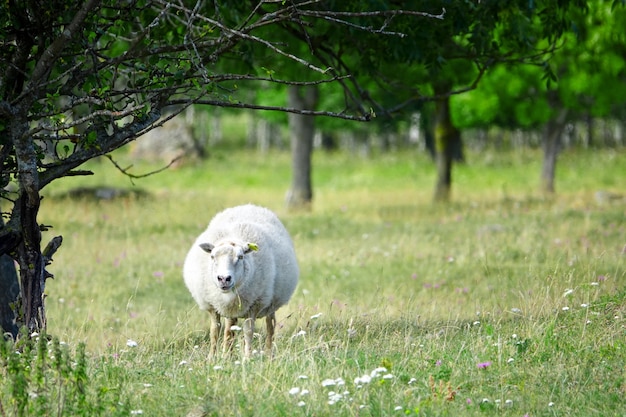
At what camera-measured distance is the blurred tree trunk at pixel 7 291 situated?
365 inches

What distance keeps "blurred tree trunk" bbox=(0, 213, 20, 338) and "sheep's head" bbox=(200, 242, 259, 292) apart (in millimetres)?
2353

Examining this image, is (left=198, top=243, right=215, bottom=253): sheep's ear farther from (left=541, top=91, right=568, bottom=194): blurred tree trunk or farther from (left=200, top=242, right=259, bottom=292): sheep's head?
(left=541, top=91, right=568, bottom=194): blurred tree trunk

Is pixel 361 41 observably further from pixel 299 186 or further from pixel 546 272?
pixel 299 186

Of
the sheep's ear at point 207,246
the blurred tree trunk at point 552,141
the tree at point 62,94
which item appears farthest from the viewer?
the blurred tree trunk at point 552,141

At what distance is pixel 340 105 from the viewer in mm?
50438

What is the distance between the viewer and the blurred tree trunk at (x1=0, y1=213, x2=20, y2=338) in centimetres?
927

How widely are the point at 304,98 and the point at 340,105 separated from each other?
24.9 metres

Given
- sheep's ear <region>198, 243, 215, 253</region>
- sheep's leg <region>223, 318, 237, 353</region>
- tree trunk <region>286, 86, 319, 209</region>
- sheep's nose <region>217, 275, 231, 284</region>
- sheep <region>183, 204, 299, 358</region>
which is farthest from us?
tree trunk <region>286, 86, 319, 209</region>

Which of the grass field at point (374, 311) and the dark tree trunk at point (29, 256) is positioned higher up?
the dark tree trunk at point (29, 256)

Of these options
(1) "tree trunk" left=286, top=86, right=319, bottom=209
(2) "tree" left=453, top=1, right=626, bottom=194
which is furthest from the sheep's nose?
(2) "tree" left=453, top=1, right=626, bottom=194

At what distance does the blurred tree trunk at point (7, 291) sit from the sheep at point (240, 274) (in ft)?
6.27

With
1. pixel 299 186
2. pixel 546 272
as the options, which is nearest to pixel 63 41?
pixel 546 272

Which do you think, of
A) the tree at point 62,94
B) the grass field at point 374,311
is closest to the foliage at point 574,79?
the grass field at point 374,311

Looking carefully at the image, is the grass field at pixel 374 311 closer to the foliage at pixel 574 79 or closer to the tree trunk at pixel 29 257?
the tree trunk at pixel 29 257
